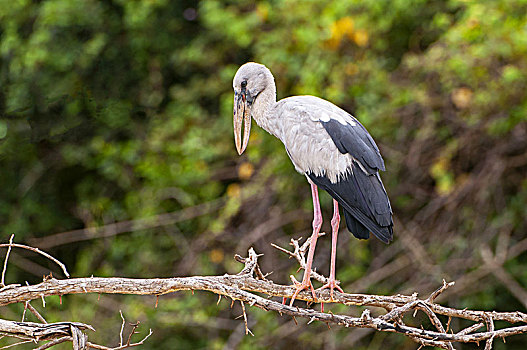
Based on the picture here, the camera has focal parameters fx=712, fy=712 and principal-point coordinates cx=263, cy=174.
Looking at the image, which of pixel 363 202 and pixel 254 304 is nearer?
pixel 254 304

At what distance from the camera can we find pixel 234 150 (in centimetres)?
485

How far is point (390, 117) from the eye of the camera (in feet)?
14.2

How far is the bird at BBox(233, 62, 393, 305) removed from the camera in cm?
238

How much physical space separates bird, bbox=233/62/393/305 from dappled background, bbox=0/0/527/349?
5.36 feet

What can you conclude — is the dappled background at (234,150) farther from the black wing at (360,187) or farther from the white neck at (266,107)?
the black wing at (360,187)

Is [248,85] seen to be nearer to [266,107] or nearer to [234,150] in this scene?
[266,107]

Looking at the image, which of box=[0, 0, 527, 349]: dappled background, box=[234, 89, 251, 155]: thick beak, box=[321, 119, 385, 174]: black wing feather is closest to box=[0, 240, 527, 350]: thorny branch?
box=[321, 119, 385, 174]: black wing feather

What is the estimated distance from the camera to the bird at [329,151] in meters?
2.38

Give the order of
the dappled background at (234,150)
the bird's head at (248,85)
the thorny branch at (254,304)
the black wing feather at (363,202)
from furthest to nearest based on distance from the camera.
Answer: the dappled background at (234,150) < the bird's head at (248,85) < the black wing feather at (363,202) < the thorny branch at (254,304)

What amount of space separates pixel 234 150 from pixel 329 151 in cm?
240

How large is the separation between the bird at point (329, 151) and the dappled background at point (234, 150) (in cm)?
163

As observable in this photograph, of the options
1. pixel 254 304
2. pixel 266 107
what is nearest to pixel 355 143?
pixel 266 107

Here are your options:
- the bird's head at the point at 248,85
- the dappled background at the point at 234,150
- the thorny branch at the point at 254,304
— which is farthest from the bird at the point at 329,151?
the dappled background at the point at 234,150

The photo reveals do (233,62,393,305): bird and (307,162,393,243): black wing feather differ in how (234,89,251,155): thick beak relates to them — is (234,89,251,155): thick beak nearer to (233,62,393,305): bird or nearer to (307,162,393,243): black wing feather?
(233,62,393,305): bird
